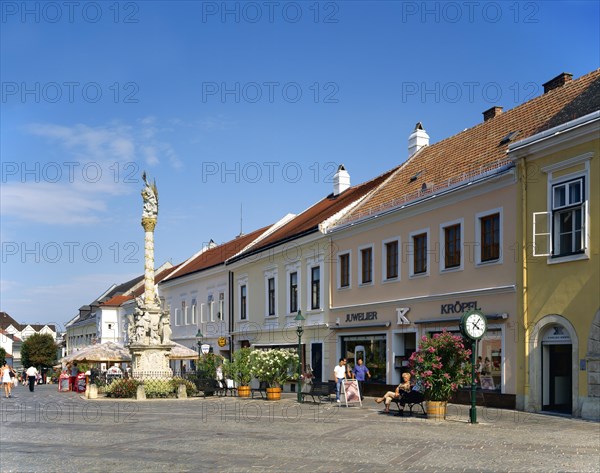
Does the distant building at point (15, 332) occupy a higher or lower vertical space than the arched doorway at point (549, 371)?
lower

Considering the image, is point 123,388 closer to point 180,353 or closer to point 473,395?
point 180,353

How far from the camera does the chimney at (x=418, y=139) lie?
34.6 metres

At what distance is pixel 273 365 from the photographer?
29.5 m

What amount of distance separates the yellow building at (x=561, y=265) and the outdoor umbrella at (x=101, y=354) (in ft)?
76.1

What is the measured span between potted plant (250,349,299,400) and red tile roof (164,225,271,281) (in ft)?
56.8

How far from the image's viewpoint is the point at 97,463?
41.8 feet

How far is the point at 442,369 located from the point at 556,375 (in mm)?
3898

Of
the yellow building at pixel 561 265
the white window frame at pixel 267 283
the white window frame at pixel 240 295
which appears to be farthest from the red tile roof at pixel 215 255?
the yellow building at pixel 561 265

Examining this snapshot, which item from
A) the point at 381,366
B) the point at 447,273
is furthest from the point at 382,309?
the point at 447,273

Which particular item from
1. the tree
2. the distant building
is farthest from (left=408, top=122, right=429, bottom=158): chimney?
the distant building

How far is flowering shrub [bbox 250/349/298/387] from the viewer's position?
→ 96.6 feet

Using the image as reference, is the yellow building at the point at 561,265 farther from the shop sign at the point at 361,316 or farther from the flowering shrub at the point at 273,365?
the flowering shrub at the point at 273,365

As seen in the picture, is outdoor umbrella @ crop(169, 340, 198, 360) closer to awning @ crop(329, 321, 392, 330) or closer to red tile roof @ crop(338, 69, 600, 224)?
awning @ crop(329, 321, 392, 330)

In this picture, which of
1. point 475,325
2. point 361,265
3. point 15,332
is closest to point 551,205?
point 475,325
